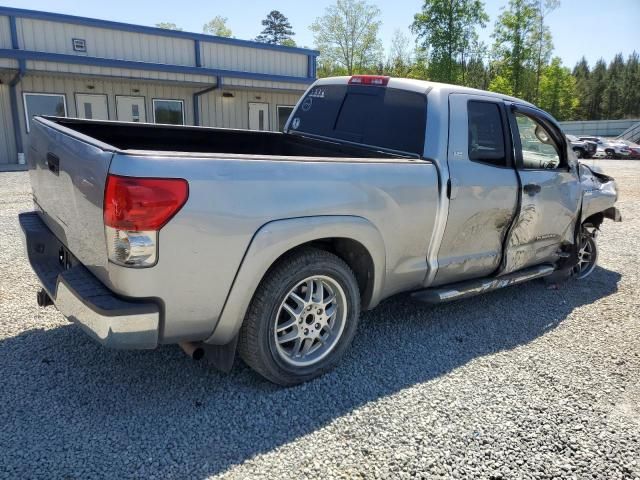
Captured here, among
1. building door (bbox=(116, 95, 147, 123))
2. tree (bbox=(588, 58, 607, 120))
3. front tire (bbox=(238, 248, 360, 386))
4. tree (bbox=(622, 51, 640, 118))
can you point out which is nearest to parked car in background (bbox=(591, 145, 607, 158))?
building door (bbox=(116, 95, 147, 123))

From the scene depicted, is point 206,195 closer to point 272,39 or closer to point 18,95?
point 18,95

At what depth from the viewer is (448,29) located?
37.5 m

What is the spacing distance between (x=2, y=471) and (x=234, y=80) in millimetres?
18099

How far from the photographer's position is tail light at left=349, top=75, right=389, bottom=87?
419cm

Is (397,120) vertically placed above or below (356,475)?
above

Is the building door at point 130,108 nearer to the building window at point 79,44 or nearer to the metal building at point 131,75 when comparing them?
the metal building at point 131,75

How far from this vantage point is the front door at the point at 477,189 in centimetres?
377

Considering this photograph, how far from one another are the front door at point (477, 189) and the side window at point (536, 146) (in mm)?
291

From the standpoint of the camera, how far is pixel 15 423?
8.86 ft

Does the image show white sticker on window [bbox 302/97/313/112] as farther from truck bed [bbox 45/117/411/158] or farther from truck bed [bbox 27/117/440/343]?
truck bed [bbox 27/117/440/343]

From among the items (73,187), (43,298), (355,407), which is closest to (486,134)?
(355,407)

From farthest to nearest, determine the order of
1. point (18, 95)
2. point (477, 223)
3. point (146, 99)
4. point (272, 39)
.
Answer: point (272, 39)
point (146, 99)
point (18, 95)
point (477, 223)

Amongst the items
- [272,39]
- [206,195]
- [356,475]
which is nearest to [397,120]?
[206,195]

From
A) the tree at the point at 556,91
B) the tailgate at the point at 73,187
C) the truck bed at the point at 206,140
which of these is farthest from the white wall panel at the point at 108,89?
the tree at the point at 556,91
